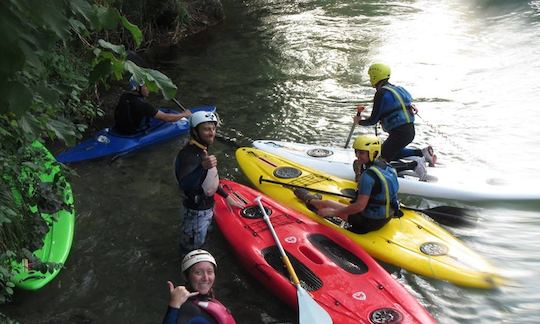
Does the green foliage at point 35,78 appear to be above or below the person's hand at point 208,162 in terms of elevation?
above

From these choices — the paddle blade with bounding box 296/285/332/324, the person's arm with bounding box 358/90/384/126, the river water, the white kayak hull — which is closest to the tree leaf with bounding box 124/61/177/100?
the paddle blade with bounding box 296/285/332/324

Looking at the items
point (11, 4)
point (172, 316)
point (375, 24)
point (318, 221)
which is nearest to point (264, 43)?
point (375, 24)

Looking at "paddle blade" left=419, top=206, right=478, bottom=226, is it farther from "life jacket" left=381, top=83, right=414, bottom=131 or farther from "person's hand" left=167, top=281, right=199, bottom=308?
"person's hand" left=167, top=281, right=199, bottom=308

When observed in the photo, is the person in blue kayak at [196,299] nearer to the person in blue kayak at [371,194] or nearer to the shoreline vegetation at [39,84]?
the shoreline vegetation at [39,84]

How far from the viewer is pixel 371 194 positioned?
4914mm

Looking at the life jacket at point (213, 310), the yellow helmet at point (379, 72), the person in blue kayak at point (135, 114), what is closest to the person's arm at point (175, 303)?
the life jacket at point (213, 310)

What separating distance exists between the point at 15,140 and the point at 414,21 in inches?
519

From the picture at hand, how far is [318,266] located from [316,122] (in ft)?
14.8

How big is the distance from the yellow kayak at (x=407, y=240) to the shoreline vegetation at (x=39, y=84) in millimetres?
2505

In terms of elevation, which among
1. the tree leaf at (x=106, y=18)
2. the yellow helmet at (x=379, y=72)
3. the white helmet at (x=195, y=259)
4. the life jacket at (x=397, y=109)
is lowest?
the life jacket at (x=397, y=109)

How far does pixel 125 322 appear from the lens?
14.8ft

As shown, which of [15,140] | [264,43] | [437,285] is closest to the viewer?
[15,140]

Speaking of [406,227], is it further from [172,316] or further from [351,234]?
[172,316]

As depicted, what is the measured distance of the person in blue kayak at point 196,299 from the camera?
3.00m
